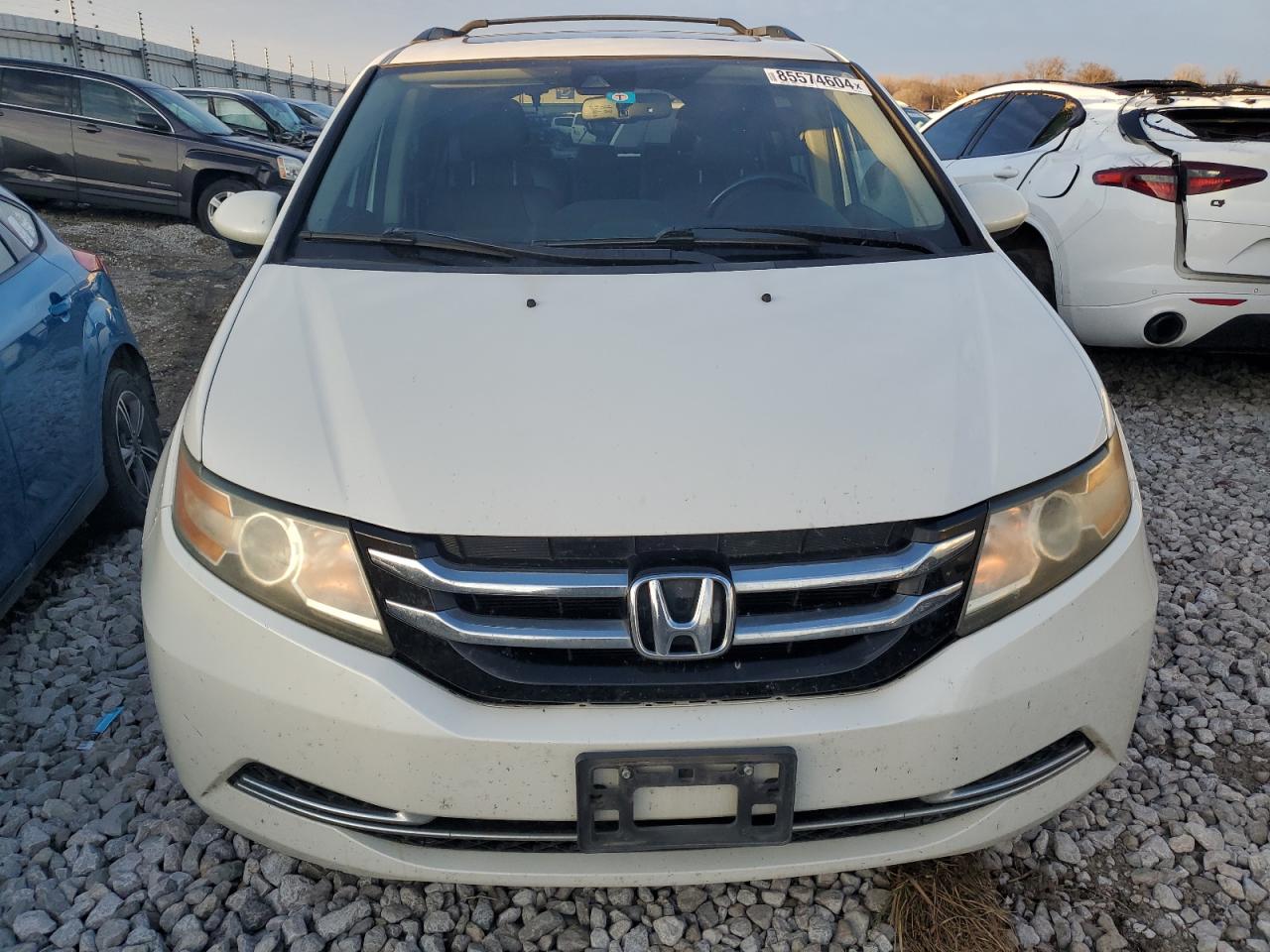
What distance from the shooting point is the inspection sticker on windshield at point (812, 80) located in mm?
2734

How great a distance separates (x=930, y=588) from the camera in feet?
5.11

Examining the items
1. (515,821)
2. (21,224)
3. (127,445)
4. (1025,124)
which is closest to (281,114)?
→ (1025,124)

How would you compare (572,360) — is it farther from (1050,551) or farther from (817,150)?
(817,150)

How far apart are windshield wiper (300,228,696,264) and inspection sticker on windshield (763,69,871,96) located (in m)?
0.87

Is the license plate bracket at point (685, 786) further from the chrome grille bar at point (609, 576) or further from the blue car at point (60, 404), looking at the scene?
the blue car at point (60, 404)

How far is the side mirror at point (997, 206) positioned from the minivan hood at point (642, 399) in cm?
60

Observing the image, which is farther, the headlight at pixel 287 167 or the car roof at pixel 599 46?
the headlight at pixel 287 167

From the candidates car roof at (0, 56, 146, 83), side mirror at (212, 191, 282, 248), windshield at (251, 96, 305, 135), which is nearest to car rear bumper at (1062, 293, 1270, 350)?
side mirror at (212, 191, 282, 248)

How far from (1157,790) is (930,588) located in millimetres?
1170

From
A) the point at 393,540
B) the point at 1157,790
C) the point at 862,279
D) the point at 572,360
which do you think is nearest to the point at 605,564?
the point at 393,540

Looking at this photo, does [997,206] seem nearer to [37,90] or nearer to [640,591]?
[640,591]

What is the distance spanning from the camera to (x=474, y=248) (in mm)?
2186

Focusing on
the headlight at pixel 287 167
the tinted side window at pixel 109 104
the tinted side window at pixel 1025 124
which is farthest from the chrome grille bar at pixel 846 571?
the tinted side window at pixel 109 104

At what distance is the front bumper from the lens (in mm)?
1477
